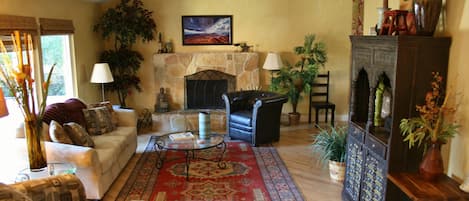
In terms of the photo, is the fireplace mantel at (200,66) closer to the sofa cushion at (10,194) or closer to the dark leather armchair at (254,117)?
the dark leather armchair at (254,117)

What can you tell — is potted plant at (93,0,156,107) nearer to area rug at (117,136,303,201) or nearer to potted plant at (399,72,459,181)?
area rug at (117,136,303,201)

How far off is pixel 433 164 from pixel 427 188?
6.9 inches

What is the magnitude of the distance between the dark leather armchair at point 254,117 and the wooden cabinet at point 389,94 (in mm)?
2122

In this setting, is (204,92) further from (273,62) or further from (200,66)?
(273,62)

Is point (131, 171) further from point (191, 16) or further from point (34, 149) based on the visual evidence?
point (191, 16)

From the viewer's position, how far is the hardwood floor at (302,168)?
4.05 m

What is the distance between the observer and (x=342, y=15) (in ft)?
23.2

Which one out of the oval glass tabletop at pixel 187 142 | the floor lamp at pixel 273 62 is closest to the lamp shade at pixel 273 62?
the floor lamp at pixel 273 62

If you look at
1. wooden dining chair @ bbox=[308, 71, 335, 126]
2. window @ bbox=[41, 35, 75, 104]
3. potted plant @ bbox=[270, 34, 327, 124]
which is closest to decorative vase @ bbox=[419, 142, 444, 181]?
potted plant @ bbox=[270, 34, 327, 124]

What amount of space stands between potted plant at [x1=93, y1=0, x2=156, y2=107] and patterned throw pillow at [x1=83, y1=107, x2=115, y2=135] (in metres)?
1.86

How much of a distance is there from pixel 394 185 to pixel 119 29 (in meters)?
5.11

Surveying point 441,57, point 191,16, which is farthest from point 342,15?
point 441,57

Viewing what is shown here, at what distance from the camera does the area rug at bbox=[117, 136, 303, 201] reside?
13.2 feet

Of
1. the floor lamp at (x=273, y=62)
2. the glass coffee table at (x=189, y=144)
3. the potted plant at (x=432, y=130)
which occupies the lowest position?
the glass coffee table at (x=189, y=144)
